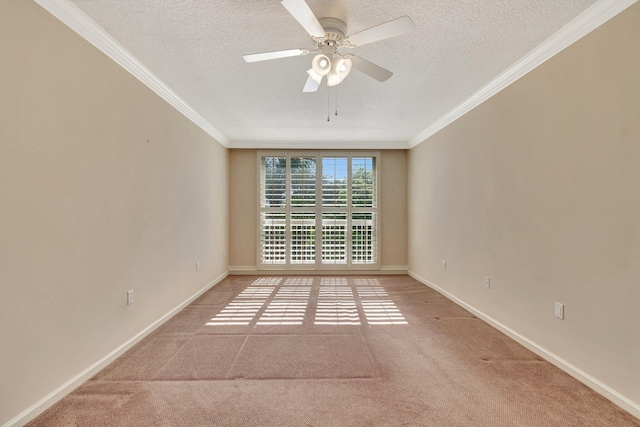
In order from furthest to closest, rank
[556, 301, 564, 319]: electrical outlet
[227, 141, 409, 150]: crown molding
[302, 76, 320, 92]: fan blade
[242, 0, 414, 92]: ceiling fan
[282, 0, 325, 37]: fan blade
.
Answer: [227, 141, 409, 150]: crown molding < [302, 76, 320, 92]: fan blade < [556, 301, 564, 319]: electrical outlet < [242, 0, 414, 92]: ceiling fan < [282, 0, 325, 37]: fan blade

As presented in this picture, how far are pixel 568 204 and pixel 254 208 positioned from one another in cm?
449

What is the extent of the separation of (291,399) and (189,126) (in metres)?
3.18

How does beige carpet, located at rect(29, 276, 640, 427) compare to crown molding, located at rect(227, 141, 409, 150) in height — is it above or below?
below

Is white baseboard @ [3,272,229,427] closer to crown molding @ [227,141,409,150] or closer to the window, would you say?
the window

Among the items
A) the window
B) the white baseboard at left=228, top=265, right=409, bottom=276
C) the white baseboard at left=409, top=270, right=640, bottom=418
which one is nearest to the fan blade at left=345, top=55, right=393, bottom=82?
the white baseboard at left=409, top=270, right=640, bottom=418

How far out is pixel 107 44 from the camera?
7.12 ft

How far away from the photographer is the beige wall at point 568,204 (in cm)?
171

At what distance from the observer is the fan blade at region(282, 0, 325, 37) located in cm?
150

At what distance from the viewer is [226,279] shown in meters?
5.15

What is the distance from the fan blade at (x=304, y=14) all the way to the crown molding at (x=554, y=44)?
1627mm

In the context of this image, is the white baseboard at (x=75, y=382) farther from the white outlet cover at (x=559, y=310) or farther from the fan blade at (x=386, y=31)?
the white outlet cover at (x=559, y=310)

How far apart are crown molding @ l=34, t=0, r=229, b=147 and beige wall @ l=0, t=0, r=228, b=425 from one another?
0.18ft

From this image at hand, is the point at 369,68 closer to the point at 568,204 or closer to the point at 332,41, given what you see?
the point at 332,41

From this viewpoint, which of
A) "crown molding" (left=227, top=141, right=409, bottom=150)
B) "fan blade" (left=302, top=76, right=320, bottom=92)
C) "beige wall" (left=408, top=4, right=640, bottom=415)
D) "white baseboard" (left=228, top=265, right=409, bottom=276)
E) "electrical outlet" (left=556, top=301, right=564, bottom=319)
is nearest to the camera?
"beige wall" (left=408, top=4, right=640, bottom=415)
